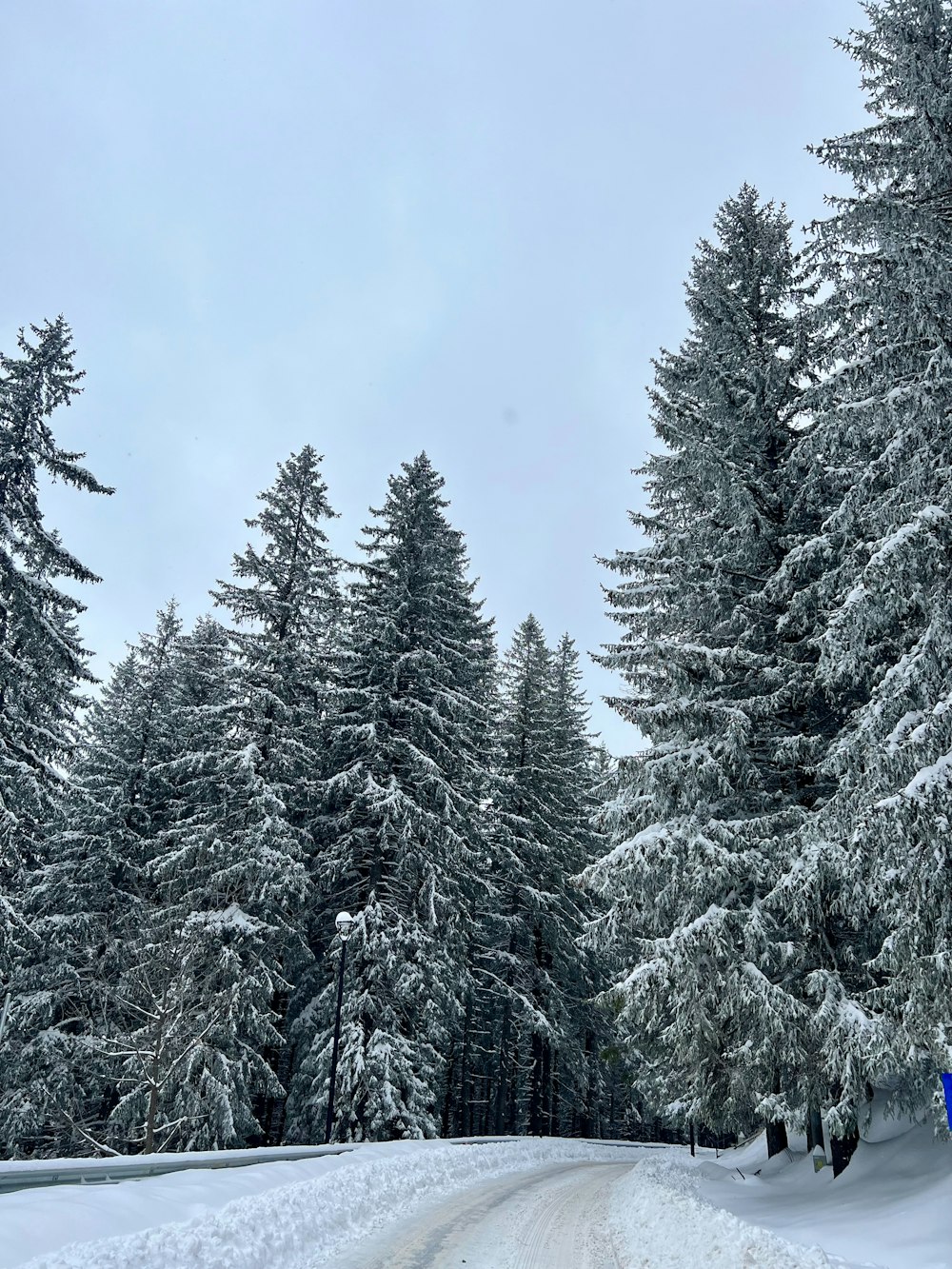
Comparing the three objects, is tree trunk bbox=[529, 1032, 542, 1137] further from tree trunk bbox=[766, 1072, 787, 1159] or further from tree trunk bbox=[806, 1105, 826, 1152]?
tree trunk bbox=[806, 1105, 826, 1152]

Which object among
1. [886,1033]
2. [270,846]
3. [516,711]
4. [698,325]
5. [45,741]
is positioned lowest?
[886,1033]

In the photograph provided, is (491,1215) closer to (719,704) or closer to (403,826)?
(719,704)

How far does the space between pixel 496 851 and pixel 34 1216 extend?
73.2 ft

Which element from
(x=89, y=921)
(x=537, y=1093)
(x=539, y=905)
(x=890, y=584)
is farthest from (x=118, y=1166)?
(x=537, y=1093)

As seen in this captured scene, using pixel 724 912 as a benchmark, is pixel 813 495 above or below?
above

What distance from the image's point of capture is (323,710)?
26.1 m

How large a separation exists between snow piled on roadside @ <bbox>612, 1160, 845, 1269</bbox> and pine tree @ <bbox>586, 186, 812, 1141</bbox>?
83.8 inches

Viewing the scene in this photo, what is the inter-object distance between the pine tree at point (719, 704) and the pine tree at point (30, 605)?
11421mm

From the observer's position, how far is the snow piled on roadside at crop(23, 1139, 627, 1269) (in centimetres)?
629

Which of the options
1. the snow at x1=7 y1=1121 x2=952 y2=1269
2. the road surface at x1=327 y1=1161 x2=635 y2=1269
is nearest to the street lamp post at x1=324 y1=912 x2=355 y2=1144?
the snow at x1=7 y1=1121 x2=952 y2=1269

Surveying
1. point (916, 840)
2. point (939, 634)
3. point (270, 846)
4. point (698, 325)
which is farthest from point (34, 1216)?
point (698, 325)

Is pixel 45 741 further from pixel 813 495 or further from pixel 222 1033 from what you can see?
pixel 813 495

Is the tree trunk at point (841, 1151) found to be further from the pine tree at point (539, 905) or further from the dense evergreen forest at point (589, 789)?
the pine tree at point (539, 905)

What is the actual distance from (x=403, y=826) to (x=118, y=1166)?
12684 millimetres
